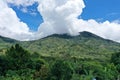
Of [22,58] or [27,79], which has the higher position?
[22,58]

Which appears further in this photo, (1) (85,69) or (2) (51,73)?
(1) (85,69)

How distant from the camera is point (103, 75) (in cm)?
12388

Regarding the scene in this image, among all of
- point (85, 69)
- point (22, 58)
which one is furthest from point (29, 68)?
point (85, 69)

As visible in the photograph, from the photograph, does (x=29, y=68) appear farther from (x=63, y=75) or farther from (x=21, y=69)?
(x=63, y=75)

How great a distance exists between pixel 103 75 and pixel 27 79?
1333 inches

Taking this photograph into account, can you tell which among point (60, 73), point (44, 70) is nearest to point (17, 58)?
point (44, 70)

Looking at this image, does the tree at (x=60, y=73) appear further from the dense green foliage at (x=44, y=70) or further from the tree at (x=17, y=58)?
the tree at (x=17, y=58)

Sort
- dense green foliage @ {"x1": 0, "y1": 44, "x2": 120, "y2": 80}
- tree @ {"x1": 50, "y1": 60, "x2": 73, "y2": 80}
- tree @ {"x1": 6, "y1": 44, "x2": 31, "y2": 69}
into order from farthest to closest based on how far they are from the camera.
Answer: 1. tree @ {"x1": 6, "y1": 44, "x2": 31, "y2": 69}
2. dense green foliage @ {"x1": 0, "y1": 44, "x2": 120, "y2": 80}
3. tree @ {"x1": 50, "y1": 60, "x2": 73, "y2": 80}

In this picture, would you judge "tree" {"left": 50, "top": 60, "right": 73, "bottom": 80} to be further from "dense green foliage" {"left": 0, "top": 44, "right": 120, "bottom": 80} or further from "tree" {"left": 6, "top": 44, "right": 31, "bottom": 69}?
"tree" {"left": 6, "top": 44, "right": 31, "bottom": 69}

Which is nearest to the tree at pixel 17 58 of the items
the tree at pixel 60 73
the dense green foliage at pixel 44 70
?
the dense green foliage at pixel 44 70

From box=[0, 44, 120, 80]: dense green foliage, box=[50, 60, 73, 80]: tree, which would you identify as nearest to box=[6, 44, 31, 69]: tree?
box=[0, 44, 120, 80]: dense green foliage

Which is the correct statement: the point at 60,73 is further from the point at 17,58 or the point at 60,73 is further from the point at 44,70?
the point at 17,58

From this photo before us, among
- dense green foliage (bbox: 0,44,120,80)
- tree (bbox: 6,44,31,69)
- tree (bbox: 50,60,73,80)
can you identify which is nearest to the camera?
tree (bbox: 50,60,73,80)

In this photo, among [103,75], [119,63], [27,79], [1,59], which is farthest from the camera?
[119,63]
